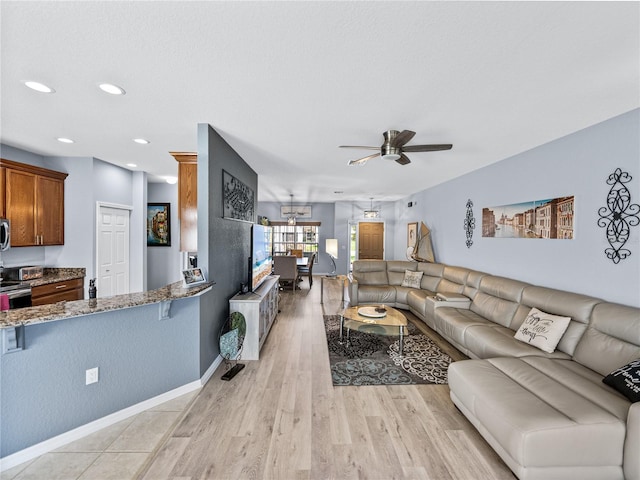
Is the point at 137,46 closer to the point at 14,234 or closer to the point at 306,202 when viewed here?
the point at 14,234

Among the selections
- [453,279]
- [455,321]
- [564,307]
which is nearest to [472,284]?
[453,279]

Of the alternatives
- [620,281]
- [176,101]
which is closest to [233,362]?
[176,101]

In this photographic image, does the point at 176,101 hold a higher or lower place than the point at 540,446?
higher

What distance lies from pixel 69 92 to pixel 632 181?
462 centimetres

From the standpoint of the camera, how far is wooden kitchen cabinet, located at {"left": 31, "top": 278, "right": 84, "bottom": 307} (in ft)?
10.7

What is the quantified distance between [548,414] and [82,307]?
124 inches

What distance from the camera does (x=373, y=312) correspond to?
367cm

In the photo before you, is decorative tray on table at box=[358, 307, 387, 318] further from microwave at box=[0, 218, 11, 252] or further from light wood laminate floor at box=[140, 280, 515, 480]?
microwave at box=[0, 218, 11, 252]

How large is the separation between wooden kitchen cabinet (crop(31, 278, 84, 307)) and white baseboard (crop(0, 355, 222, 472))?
2152 millimetres

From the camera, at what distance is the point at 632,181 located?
7.52 ft

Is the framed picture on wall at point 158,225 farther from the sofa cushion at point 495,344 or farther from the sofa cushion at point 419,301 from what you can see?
the sofa cushion at point 495,344

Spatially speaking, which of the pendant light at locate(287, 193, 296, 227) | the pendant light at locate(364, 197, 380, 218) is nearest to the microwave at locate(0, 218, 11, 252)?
the pendant light at locate(287, 193, 296, 227)

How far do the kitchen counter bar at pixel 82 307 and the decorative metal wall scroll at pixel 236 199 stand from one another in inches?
41.6

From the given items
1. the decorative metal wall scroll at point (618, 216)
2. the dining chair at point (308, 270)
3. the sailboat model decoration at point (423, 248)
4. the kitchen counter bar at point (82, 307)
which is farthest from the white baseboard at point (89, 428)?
the sailboat model decoration at point (423, 248)
